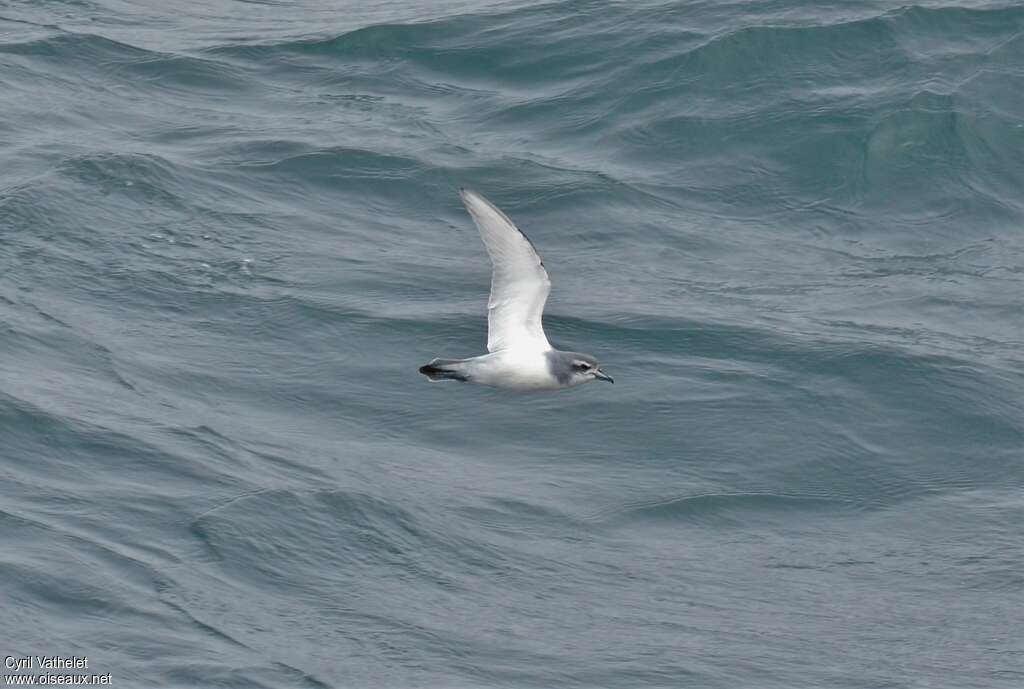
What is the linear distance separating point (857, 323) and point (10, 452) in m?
10.3

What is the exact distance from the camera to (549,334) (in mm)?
23609

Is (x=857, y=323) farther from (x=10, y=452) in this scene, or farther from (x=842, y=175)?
(x=10, y=452)

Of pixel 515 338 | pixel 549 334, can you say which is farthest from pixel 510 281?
pixel 549 334

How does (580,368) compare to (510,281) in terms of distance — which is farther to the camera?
(580,368)

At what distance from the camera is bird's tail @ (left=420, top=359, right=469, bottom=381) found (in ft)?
57.2

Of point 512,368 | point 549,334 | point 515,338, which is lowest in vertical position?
point 549,334

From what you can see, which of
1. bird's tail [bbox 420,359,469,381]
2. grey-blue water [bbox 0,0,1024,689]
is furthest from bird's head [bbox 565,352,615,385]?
grey-blue water [bbox 0,0,1024,689]

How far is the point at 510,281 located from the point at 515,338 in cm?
60

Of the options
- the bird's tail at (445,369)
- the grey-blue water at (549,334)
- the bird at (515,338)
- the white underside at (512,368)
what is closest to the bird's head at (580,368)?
the bird at (515,338)

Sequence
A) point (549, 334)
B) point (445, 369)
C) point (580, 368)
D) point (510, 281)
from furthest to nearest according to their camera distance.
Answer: point (549, 334)
point (580, 368)
point (510, 281)
point (445, 369)

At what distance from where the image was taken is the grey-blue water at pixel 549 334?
18.8 metres

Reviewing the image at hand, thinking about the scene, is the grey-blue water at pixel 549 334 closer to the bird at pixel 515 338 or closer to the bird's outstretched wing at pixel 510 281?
the bird at pixel 515 338

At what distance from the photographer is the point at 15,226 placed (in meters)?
25.6

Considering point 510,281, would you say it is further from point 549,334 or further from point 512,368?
point 549,334
